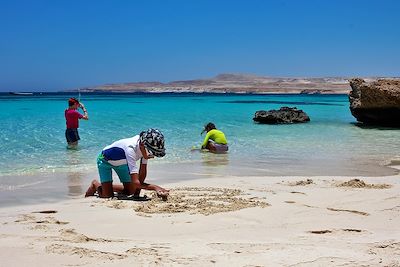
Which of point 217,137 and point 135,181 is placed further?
point 217,137

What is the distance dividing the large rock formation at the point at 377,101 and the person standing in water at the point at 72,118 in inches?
512

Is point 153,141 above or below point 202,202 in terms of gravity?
above

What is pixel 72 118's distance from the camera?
590 inches

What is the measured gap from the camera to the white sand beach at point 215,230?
430 cm

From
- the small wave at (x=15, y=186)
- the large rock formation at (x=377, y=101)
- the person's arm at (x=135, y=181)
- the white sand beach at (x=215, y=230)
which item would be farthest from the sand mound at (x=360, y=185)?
the large rock formation at (x=377, y=101)

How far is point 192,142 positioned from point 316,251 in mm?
13112

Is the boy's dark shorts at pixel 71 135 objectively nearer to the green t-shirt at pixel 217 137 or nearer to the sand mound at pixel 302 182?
the green t-shirt at pixel 217 137

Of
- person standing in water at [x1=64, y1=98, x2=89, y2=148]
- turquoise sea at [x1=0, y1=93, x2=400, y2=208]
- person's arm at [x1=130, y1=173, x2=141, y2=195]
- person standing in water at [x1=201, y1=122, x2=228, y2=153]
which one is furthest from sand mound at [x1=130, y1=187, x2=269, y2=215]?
person standing in water at [x1=64, y1=98, x2=89, y2=148]

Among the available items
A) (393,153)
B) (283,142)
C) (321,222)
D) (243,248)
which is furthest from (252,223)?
(283,142)

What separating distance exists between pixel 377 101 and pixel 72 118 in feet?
44.4

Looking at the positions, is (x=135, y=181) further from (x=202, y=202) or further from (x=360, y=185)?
(x=360, y=185)

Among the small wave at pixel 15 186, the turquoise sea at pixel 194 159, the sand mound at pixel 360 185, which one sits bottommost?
the turquoise sea at pixel 194 159

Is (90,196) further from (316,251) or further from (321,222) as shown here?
(316,251)

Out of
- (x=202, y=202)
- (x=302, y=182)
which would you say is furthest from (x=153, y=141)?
(x=302, y=182)
